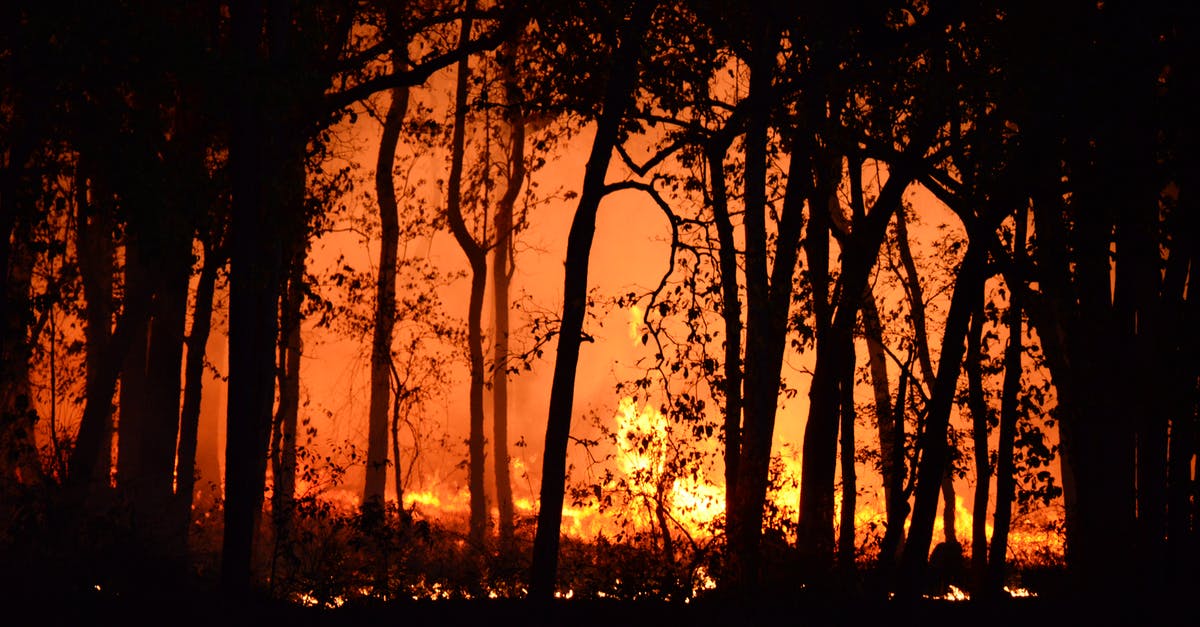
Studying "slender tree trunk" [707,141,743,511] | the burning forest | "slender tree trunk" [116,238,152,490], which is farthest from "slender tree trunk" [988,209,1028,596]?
"slender tree trunk" [116,238,152,490]

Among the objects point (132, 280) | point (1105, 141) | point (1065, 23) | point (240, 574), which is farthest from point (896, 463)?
point (132, 280)

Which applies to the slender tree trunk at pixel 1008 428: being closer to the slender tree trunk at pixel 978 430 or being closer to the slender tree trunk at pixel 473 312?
the slender tree trunk at pixel 978 430

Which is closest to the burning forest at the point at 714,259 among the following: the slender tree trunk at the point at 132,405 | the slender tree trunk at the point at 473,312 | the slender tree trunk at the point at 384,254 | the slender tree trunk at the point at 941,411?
the slender tree trunk at the point at 941,411

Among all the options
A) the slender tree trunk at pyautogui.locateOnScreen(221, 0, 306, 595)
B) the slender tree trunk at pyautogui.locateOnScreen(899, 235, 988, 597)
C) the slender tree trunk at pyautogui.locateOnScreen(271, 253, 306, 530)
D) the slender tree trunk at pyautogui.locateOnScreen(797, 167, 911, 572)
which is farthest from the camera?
the slender tree trunk at pyautogui.locateOnScreen(271, 253, 306, 530)

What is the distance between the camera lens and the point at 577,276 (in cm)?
1082

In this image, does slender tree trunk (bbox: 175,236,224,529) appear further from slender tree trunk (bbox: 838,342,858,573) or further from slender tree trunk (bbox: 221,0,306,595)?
slender tree trunk (bbox: 838,342,858,573)

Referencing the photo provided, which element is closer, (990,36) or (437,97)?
(990,36)

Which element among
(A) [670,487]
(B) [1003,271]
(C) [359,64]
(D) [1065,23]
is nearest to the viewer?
(D) [1065,23]

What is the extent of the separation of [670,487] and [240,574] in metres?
5.91

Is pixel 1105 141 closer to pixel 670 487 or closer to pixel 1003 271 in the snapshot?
pixel 1003 271

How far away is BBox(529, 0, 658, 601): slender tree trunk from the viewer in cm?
1064

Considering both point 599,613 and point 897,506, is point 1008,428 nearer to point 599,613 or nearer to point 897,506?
point 897,506

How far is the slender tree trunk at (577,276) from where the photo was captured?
Answer: 1064cm

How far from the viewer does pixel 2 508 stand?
15.8m
